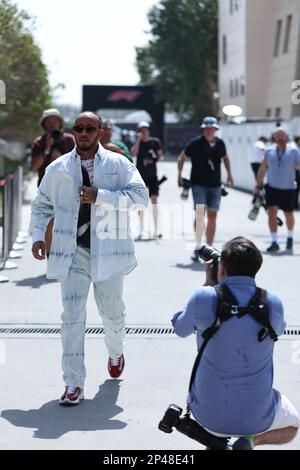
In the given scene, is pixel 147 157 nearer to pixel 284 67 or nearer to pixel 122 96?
pixel 284 67

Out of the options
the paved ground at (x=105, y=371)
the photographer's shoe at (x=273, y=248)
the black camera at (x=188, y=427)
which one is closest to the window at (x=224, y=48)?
the photographer's shoe at (x=273, y=248)

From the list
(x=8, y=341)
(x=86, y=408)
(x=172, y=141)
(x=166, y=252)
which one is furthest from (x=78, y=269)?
(x=172, y=141)

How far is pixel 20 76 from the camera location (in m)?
24.7

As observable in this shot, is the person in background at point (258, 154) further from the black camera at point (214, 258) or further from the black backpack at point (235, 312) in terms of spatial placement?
the black backpack at point (235, 312)

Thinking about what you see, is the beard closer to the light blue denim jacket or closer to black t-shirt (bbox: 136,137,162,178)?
the light blue denim jacket

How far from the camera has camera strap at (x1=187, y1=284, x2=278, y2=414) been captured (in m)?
4.55

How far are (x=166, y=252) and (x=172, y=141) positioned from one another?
57.4m

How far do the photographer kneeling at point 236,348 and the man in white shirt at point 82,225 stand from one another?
1.84m

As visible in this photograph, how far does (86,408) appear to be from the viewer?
6.31m

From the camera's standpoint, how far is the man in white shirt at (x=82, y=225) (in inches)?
253

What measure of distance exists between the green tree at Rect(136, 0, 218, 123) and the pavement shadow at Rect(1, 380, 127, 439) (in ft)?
216

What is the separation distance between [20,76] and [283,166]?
37.5ft
